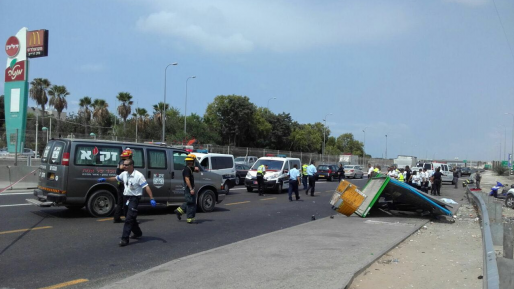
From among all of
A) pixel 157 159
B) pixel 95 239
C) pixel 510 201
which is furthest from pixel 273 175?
pixel 95 239

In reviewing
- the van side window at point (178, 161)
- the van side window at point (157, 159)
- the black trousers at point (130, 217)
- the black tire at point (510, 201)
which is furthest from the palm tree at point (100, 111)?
the black trousers at point (130, 217)

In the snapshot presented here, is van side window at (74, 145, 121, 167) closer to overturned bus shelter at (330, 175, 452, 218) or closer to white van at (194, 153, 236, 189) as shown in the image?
overturned bus shelter at (330, 175, 452, 218)

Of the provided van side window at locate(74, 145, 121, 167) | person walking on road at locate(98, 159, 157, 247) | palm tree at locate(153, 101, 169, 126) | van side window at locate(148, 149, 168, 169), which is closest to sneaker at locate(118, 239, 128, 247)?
person walking on road at locate(98, 159, 157, 247)

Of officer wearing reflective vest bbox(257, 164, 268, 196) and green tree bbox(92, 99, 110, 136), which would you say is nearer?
officer wearing reflective vest bbox(257, 164, 268, 196)

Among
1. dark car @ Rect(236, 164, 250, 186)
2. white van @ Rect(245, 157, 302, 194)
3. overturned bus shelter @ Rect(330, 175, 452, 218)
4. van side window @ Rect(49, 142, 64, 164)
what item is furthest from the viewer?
dark car @ Rect(236, 164, 250, 186)

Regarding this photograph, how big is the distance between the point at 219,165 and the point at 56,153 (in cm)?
1051

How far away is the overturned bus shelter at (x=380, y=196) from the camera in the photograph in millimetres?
13523

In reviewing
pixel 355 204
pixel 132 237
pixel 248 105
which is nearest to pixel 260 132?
pixel 248 105

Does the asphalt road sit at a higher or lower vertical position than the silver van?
lower

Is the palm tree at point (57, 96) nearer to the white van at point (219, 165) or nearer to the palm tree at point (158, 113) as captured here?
the palm tree at point (158, 113)

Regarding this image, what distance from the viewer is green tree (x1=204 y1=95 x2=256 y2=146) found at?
6225 cm

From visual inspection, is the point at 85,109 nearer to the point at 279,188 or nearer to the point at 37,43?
the point at 37,43

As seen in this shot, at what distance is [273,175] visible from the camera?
75.0 ft

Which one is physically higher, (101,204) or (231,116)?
(231,116)
